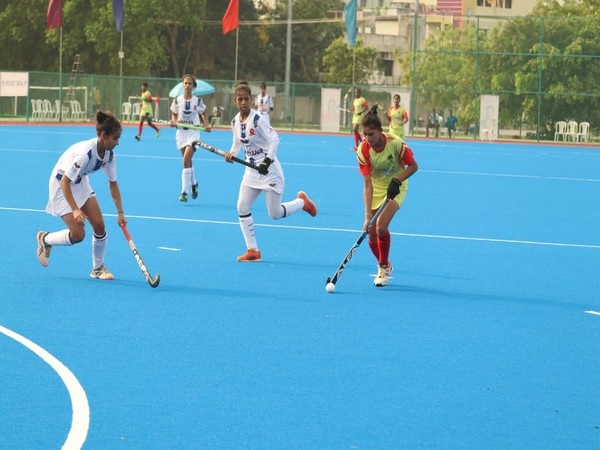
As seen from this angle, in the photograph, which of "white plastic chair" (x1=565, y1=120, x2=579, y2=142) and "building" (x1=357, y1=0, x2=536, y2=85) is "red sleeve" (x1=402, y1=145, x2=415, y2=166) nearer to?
"white plastic chair" (x1=565, y1=120, x2=579, y2=142)

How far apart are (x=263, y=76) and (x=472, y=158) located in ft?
165

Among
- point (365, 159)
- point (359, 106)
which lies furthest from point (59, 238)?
point (359, 106)

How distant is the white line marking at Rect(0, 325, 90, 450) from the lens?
6230 millimetres

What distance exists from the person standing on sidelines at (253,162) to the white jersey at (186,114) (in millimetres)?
6655

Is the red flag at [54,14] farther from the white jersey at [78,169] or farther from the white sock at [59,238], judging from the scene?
the white jersey at [78,169]

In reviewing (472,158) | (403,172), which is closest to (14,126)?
(472,158)

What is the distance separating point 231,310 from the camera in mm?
10078

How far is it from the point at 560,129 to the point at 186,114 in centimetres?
3407

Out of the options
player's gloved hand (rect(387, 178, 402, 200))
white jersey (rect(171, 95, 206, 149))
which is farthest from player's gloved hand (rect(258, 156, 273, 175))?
white jersey (rect(171, 95, 206, 149))

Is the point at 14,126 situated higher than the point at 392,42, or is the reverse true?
the point at 392,42

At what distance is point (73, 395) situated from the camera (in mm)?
7109

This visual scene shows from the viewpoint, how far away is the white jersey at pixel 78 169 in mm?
10734

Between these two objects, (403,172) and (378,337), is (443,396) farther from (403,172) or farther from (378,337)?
(403,172)

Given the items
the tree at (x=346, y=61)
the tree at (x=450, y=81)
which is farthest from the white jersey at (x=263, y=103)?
the tree at (x=346, y=61)
